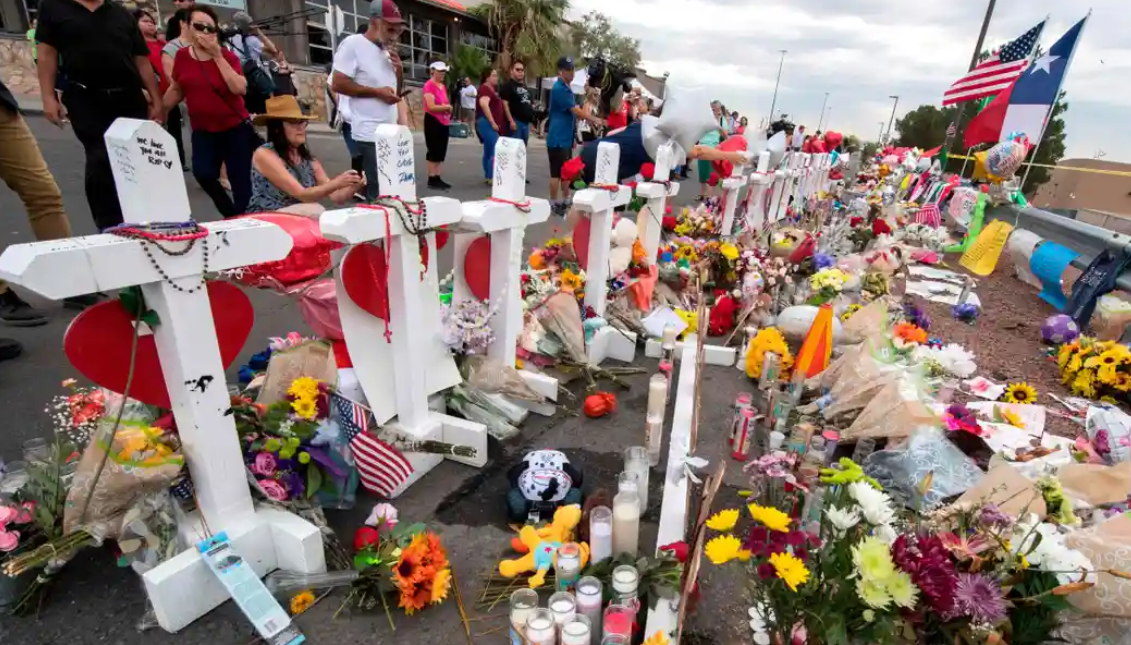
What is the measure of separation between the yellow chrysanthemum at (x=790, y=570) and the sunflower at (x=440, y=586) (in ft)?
3.66

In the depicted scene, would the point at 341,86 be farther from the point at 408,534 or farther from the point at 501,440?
the point at 408,534

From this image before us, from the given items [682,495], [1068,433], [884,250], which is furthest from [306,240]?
[884,250]

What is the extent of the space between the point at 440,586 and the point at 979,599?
155 centimetres

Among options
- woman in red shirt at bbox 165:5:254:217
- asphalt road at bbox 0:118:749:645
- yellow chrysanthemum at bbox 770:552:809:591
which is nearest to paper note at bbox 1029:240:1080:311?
asphalt road at bbox 0:118:749:645

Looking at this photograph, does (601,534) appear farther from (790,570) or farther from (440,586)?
(790,570)

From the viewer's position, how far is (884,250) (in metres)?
6.38

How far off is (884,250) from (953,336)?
1.63 m

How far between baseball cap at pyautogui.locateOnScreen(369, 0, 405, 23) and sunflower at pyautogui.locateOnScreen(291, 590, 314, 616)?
12.6 feet

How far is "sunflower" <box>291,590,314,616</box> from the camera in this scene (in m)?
1.93

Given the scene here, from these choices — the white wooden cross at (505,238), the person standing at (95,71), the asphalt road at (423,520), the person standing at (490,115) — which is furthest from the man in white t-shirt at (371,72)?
the person standing at (490,115)

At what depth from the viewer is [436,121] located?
809cm

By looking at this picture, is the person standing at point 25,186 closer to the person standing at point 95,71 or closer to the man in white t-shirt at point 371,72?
the person standing at point 95,71

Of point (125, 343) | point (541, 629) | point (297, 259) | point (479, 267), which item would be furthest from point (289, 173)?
point (541, 629)

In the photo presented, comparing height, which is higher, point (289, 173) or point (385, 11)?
point (385, 11)
